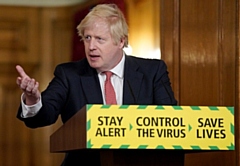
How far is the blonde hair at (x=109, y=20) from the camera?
2.39m

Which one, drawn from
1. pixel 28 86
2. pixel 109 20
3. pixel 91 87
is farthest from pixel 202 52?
pixel 28 86

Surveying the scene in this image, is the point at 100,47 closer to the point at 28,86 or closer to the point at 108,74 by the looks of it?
the point at 108,74

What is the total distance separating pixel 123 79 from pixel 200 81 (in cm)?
115

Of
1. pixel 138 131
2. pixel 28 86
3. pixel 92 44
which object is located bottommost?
pixel 138 131


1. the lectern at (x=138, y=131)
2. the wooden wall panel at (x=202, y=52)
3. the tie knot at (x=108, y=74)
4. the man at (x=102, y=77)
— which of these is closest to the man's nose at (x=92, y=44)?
the man at (x=102, y=77)

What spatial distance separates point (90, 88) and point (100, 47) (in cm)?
15

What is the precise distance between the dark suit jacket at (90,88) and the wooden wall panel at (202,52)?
3.27 ft

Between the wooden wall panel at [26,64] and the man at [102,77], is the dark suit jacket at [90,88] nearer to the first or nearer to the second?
the man at [102,77]

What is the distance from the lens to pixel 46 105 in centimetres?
221

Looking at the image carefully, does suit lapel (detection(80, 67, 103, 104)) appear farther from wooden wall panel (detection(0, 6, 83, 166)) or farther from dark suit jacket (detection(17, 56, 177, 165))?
wooden wall panel (detection(0, 6, 83, 166))

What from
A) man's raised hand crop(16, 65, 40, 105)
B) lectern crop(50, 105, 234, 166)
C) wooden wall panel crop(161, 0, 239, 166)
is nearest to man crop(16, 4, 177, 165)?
man's raised hand crop(16, 65, 40, 105)

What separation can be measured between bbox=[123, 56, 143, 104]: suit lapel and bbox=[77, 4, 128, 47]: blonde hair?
10 centimetres

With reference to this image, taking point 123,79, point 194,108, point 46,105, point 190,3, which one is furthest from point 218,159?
point 194,108

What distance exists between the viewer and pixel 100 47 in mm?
2383
